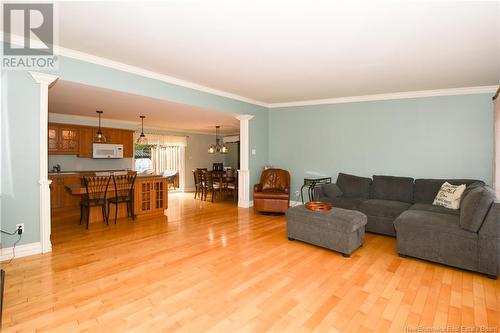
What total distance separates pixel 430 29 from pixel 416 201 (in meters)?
2.90

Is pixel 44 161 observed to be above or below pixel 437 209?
above

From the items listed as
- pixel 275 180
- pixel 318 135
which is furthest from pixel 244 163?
pixel 318 135

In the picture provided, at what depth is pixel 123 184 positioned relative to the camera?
4773 millimetres

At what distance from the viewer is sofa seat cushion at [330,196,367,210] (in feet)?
14.1

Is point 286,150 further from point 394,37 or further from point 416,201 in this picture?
point 394,37

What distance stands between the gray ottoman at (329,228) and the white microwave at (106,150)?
5.56 metres

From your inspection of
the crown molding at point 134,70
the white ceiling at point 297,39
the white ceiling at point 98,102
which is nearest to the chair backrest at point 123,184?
the white ceiling at point 98,102

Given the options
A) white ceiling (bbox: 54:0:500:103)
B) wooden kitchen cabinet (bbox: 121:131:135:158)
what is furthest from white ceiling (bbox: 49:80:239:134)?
wooden kitchen cabinet (bbox: 121:131:135:158)

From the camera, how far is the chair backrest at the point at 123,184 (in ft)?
15.4

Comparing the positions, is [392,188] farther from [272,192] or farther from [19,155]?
[19,155]

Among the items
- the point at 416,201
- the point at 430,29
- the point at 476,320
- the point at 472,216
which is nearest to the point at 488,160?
the point at 416,201

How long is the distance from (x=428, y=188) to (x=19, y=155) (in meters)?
5.85

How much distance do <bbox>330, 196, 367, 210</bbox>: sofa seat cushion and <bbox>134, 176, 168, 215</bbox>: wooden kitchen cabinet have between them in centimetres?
343

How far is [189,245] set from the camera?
350 cm
